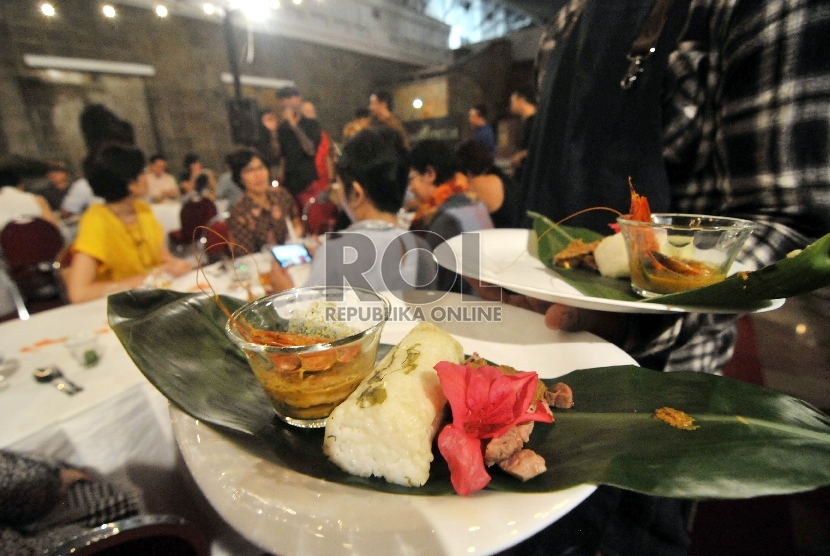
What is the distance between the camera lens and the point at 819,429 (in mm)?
784

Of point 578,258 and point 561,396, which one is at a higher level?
point 578,258

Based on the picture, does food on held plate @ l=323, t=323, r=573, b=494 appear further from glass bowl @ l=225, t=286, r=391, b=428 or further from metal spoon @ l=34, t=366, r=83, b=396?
metal spoon @ l=34, t=366, r=83, b=396

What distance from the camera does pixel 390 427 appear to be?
792 mm

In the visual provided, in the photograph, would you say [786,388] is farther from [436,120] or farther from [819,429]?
[436,120]

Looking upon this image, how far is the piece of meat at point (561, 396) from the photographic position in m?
0.96

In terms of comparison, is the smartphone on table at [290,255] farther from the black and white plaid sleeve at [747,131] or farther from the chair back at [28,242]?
the chair back at [28,242]

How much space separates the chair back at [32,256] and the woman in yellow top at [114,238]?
1.75 meters

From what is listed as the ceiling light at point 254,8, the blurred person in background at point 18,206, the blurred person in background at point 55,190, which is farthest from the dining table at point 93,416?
the ceiling light at point 254,8

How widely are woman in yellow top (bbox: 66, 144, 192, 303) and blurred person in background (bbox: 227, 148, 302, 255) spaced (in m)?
0.73

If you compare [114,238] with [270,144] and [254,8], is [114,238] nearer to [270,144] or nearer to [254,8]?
[270,144]

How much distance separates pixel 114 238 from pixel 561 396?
3.75 metres

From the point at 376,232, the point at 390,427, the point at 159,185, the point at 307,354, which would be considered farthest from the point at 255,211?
the point at 159,185

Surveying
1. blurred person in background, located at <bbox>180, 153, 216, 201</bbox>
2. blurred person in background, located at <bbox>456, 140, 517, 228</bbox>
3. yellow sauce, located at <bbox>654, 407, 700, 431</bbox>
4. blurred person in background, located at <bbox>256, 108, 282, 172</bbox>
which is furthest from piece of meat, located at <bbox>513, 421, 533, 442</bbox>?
blurred person in background, located at <bbox>180, 153, 216, 201</bbox>

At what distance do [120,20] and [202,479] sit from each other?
1153 cm
